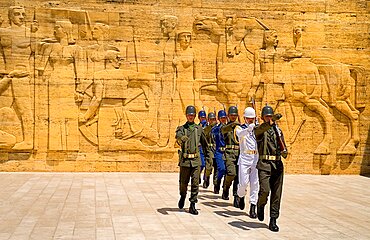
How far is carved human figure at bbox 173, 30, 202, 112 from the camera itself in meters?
13.2

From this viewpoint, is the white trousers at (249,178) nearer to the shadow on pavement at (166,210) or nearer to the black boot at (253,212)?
the black boot at (253,212)

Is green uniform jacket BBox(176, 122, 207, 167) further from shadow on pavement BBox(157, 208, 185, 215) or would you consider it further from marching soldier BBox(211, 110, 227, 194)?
marching soldier BBox(211, 110, 227, 194)

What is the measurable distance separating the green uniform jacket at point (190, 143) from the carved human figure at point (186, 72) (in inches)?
204

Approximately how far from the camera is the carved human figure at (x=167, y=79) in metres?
13.1

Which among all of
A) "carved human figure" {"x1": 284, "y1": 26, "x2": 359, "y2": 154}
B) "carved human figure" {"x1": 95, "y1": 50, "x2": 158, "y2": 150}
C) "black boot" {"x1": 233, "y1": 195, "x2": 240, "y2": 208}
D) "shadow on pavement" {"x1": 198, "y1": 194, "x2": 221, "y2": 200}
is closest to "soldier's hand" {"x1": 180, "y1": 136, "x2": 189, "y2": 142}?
"black boot" {"x1": 233, "y1": 195, "x2": 240, "y2": 208}

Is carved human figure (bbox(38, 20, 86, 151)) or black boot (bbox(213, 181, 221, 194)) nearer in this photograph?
black boot (bbox(213, 181, 221, 194))

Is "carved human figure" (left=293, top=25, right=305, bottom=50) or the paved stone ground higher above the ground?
"carved human figure" (left=293, top=25, right=305, bottom=50)

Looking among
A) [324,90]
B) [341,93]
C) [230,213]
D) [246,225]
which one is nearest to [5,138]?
[230,213]

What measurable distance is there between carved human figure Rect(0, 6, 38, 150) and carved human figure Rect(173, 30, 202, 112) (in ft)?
12.5

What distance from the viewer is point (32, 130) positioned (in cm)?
1250

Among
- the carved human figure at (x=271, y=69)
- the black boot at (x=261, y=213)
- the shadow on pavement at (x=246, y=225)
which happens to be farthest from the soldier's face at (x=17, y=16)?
the black boot at (x=261, y=213)

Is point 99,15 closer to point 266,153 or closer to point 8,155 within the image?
point 8,155

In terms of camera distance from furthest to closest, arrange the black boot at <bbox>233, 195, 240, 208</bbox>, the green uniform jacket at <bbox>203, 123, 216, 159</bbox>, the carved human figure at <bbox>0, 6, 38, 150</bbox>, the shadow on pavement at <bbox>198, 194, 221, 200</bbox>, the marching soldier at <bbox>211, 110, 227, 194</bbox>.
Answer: the carved human figure at <bbox>0, 6, 38, 150</bbox>
the shadow on pavement at <bbox>198, 194, 221, 200</bbox>
the marching soldier at <bbox>211, 110, 227, 194</bbox>
the green uniform jacket at <bbox>203, 123, 216, 159</bbox>
the black boot at <bbox>233, 195, 240, 208</bbox>

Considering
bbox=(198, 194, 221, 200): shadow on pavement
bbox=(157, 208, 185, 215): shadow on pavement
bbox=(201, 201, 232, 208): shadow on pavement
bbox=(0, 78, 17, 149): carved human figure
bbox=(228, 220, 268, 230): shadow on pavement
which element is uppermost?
bbox=(0, 78, 17, 149): carved human figure
